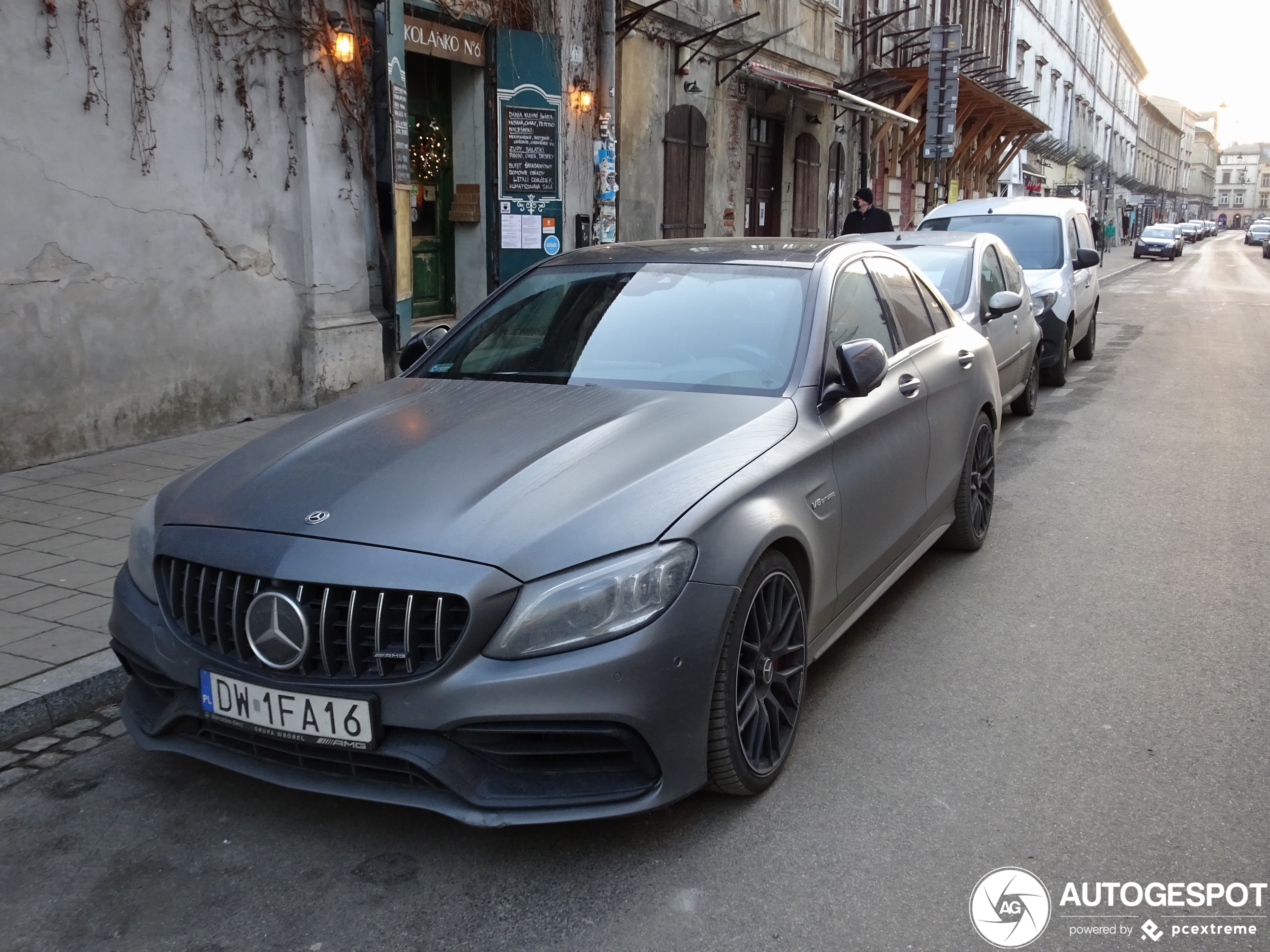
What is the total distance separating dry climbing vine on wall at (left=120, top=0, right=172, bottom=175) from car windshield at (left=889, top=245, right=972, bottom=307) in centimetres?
508

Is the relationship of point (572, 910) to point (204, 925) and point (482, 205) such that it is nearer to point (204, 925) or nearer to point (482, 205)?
point (204, 925)

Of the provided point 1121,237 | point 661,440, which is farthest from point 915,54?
point 1121,237

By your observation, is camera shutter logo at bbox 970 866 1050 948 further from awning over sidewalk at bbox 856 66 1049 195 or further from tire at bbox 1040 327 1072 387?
awning over sidewalk at bbox 856 66 1049 195

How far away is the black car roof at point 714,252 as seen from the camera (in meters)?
4.52

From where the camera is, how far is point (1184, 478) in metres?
7.47

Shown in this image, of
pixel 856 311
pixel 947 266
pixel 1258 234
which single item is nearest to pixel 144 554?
pixel 856 311

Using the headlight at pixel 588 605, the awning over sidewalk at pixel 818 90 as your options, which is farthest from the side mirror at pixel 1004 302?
the awning over sidewalk at pixel 818 90

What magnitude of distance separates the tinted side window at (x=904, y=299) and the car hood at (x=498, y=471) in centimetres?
137

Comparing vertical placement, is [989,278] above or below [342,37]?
below

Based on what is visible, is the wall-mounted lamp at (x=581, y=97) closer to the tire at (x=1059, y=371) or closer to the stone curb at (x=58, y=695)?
the tire at (x=1059, y=371)

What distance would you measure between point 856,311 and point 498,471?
1.88m

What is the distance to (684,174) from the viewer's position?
53.8 feet

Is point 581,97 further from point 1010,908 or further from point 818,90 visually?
point 1010,908


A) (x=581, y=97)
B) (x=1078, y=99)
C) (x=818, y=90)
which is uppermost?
(x=1078, y=99)
